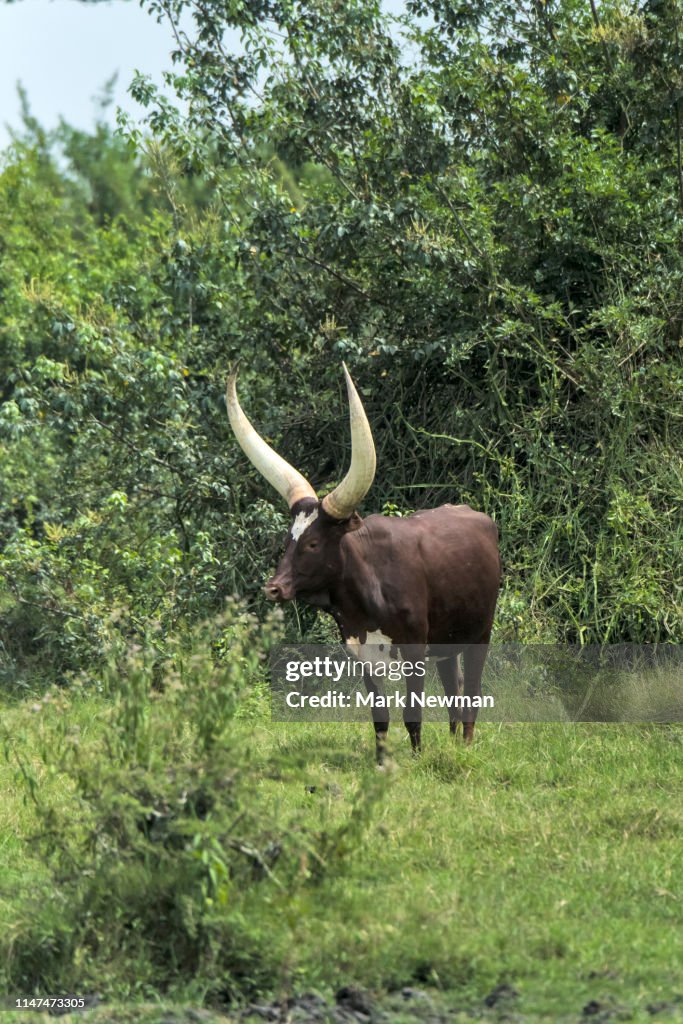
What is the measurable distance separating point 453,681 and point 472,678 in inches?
3.7

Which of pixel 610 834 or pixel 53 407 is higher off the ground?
pixel 53 407

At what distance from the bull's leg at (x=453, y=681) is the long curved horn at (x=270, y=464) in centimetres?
107

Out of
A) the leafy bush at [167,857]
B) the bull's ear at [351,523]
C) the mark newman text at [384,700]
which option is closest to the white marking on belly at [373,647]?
the mark newman text at [384,700]

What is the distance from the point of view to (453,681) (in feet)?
22.2

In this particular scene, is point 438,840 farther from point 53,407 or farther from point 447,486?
point 53,407

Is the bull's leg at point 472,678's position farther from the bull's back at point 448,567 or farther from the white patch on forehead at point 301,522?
the white patch on forehead at point 301,522

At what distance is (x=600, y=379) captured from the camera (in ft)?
28.0

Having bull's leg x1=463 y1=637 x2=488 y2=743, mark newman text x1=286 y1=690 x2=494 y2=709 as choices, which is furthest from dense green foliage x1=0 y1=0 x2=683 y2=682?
bull's leg x1=463 y1=637 x2=488 y2=743

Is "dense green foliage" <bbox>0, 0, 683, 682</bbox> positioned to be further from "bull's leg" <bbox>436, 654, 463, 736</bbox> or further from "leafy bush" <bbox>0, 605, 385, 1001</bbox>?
"leafy bush" <bbox>0, 605, 385, 1001</bbox>

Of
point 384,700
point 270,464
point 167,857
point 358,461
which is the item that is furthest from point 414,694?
point 167,857

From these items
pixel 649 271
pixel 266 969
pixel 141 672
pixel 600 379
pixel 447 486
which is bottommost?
pixel 266 969

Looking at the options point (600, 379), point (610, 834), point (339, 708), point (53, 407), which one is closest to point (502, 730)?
point (339, 708)

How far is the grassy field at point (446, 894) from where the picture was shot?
4.02 metres

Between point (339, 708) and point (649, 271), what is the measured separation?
134 inches
